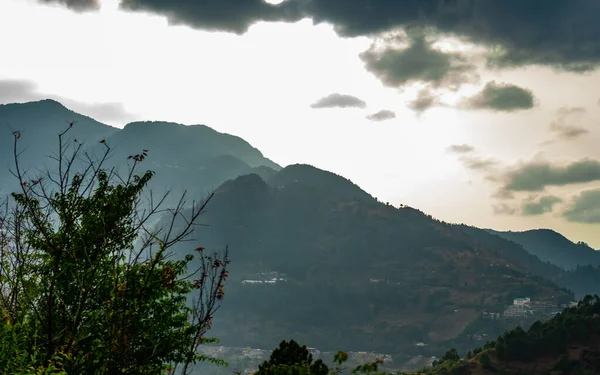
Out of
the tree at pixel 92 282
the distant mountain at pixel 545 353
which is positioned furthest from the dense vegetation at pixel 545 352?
the tree at pixel 92 282

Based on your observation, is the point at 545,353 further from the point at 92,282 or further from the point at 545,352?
the point at 92,282

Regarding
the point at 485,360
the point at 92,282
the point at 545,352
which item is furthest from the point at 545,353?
the point at 92,282

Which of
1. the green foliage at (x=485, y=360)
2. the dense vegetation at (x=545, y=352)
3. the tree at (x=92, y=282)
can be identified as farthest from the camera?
the green foliage at (x=485, y=360)

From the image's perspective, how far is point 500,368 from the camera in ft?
365

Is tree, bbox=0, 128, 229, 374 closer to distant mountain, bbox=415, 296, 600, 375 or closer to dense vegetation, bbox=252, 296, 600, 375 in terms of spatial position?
dense vegetation, bbox=252, 296, 600, 375

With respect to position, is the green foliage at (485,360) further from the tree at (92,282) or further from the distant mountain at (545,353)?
the tree at (92,282)

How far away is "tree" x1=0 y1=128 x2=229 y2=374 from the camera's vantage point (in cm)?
978

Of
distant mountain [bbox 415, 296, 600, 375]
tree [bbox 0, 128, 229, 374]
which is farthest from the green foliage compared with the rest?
tree [bbox 0, 128, 229, 374]

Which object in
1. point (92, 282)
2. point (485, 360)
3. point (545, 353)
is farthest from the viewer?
point (545, 353)

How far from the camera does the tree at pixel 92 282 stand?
978 centimetres

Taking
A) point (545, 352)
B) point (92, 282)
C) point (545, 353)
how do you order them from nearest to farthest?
1. point (92, 282)
2. point (545, 353)
3. point (545, 352)

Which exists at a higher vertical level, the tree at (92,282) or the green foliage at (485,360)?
the tree at (92,282)

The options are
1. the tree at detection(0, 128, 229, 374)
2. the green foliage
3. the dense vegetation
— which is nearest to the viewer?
the tree at detection(0, 128, 229, 374)

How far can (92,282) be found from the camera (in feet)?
39.1
